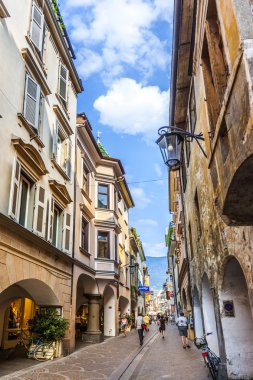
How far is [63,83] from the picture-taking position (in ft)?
52.1

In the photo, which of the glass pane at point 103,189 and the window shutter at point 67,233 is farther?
the glass pane at point 103,189

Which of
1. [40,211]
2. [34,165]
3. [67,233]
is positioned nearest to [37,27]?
[34,165]

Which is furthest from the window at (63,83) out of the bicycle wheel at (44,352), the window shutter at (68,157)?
the bicycle wheel at (44,352)

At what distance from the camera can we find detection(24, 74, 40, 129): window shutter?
11.0 m

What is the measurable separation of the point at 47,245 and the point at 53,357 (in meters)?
4.25

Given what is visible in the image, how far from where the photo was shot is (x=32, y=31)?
12.1 m

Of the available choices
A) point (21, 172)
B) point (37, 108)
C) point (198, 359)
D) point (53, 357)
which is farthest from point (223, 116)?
point (53, 357)

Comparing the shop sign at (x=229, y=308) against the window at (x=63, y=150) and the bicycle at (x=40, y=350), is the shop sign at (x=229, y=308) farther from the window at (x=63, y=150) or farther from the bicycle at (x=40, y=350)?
the window at (x=63, y=150)

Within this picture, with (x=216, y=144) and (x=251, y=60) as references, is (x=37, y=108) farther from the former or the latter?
(x=251, y=60)

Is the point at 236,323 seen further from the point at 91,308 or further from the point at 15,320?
the point at 91,308

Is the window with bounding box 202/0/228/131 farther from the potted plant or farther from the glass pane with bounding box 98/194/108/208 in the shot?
the glass pane with bounding box 98/194/108/208

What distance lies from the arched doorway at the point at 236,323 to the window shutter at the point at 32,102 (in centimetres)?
820

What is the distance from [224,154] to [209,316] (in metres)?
7.21

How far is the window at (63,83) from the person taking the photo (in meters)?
15.5
